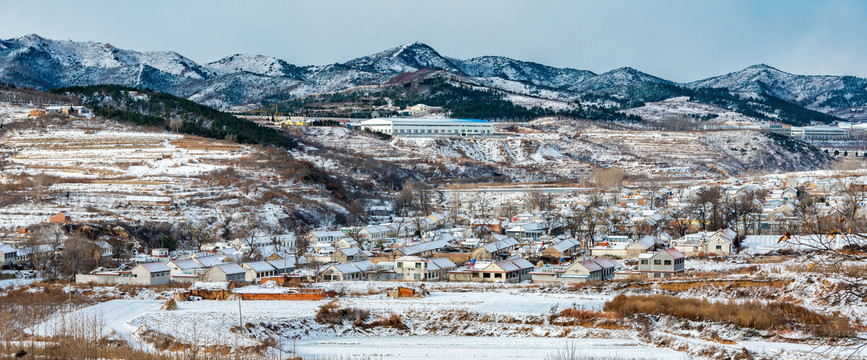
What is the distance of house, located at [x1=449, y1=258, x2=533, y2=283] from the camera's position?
36.1m

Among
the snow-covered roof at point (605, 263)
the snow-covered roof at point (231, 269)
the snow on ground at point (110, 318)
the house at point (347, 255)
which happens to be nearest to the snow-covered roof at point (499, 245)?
the house at point (347, 255)

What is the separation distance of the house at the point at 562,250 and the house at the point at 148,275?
18.8m

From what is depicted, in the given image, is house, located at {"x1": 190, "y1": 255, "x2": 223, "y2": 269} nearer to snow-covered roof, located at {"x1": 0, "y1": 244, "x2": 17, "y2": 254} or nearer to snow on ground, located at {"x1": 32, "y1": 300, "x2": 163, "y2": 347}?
snow-covered roof, located at {"x1": 0, "y1": 244, "x2": 17, "y2": 254}

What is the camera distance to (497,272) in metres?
36.2

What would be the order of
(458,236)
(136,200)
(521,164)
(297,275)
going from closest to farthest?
(297,275) → (458,236) → (136,200) → (521,164)

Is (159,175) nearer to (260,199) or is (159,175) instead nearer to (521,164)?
(260,199)

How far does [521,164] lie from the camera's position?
10131 centimetres

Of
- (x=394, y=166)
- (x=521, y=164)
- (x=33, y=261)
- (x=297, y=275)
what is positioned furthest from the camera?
(x=521, y=164)

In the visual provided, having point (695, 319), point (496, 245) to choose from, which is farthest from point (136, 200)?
point (695, 319)

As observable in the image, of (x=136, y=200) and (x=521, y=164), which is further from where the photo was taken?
(x=521, y=164)

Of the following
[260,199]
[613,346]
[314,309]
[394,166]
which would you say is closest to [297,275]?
[314,309]

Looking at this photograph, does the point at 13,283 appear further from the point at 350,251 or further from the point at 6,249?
the point at 350,251

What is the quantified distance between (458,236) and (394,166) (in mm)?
35674

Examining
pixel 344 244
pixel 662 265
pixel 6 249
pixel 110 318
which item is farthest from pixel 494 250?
pixel 6 249
